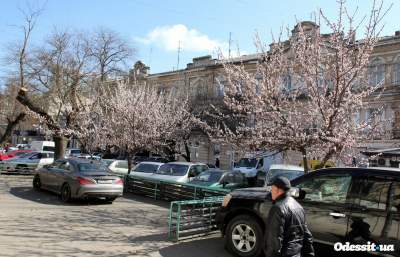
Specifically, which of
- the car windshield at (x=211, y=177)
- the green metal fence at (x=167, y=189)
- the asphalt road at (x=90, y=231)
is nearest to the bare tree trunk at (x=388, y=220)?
the asphalt road at (x=90, y=231)

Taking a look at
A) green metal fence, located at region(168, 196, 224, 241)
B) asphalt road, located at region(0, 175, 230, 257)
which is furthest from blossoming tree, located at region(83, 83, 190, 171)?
green metal fence, located at region(168, 196, 224, 241)

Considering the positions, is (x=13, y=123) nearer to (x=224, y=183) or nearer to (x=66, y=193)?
(x=66, y=193)

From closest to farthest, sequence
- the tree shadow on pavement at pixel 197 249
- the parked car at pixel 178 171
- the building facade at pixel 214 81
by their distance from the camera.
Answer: the tree shadow on pavement at pixel 197 249 < the parked car at pixel 178 171 < the building facade at pixel 214 81

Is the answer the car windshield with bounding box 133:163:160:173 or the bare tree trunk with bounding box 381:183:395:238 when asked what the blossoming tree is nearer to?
the car windshield with bounding box 133:163:160:173

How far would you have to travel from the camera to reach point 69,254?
7586 millimetres

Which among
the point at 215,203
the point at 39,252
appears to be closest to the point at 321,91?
the point at 215,203

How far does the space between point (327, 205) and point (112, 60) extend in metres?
32.7

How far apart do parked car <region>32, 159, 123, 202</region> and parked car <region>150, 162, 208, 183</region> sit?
138 inches

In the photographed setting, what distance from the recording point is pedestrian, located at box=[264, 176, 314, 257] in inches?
188

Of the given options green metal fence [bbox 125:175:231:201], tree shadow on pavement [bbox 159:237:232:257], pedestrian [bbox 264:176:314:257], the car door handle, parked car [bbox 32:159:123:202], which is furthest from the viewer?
parked car [bbox 32:159:123:202]

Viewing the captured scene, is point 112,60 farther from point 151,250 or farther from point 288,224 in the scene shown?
point 288,224

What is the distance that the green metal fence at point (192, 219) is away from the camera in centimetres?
912

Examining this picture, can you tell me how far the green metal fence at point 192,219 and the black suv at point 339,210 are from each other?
1354 millimetres

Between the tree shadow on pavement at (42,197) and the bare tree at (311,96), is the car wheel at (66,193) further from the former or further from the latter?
the bare tree at (311,96)
